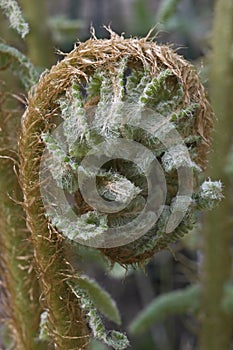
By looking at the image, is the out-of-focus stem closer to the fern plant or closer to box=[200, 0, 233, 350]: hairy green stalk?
box=[200, 0, 233, 350]: hairy green stalk

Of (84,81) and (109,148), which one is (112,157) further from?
(84,81)

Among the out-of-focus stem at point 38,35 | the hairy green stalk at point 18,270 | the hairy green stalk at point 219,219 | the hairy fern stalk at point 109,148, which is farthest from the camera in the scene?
the out-of-focus stem at point 38,35

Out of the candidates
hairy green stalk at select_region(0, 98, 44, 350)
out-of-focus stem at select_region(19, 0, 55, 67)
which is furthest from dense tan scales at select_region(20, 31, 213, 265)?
out-of-focus stem at select_region(19, 0, 55, 67)

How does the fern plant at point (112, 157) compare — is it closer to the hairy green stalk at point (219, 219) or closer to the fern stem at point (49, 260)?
the fern stem at point (49, 260)

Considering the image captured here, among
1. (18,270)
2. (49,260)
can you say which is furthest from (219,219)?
(49,260)

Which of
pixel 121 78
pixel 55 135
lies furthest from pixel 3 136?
pixel 121 78

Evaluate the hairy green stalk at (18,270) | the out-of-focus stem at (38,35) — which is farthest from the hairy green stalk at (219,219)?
the hairy green stalk at (18,270)

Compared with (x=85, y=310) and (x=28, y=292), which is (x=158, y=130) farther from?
(x=28, y=292)
